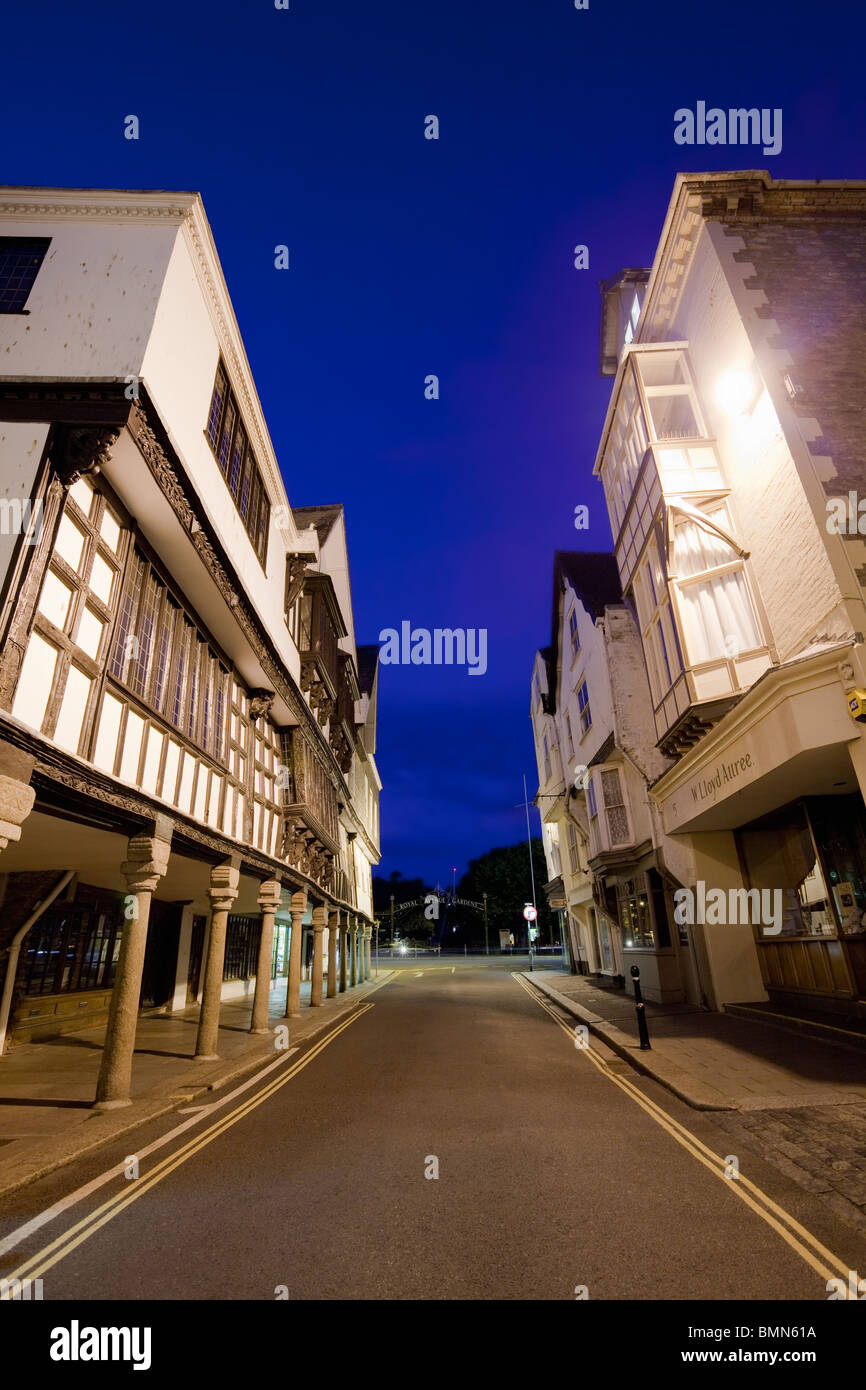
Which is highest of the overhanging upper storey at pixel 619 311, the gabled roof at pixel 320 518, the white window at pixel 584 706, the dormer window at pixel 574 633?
the overhanging upper storey at pixel 619 311

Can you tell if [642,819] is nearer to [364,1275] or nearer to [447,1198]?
[447,1198]

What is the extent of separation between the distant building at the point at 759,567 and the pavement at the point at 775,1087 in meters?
1.76

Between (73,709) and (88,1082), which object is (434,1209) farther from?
(88,1082)

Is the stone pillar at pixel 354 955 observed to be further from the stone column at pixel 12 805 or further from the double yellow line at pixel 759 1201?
the stone column at pixel 12 805

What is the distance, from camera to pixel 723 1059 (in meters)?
8.76

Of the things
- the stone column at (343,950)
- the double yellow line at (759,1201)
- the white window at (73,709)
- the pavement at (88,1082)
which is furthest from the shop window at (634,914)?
the white window at (73,709)

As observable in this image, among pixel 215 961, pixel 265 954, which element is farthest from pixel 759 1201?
pixel 265 954

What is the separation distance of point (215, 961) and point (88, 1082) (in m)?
2.37

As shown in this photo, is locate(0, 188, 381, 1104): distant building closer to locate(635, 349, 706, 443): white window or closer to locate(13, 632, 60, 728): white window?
locate(13, 632, 60, 728): white window

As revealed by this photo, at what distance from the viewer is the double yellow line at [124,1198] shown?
3840 millimetres

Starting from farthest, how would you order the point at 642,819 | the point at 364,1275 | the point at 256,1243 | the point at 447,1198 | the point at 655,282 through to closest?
the point at 642,819 → the point at 655,282 → the point at 447,1198 → the point at 256,1243 → the point at 364,1275

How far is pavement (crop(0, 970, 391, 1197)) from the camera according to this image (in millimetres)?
6008
